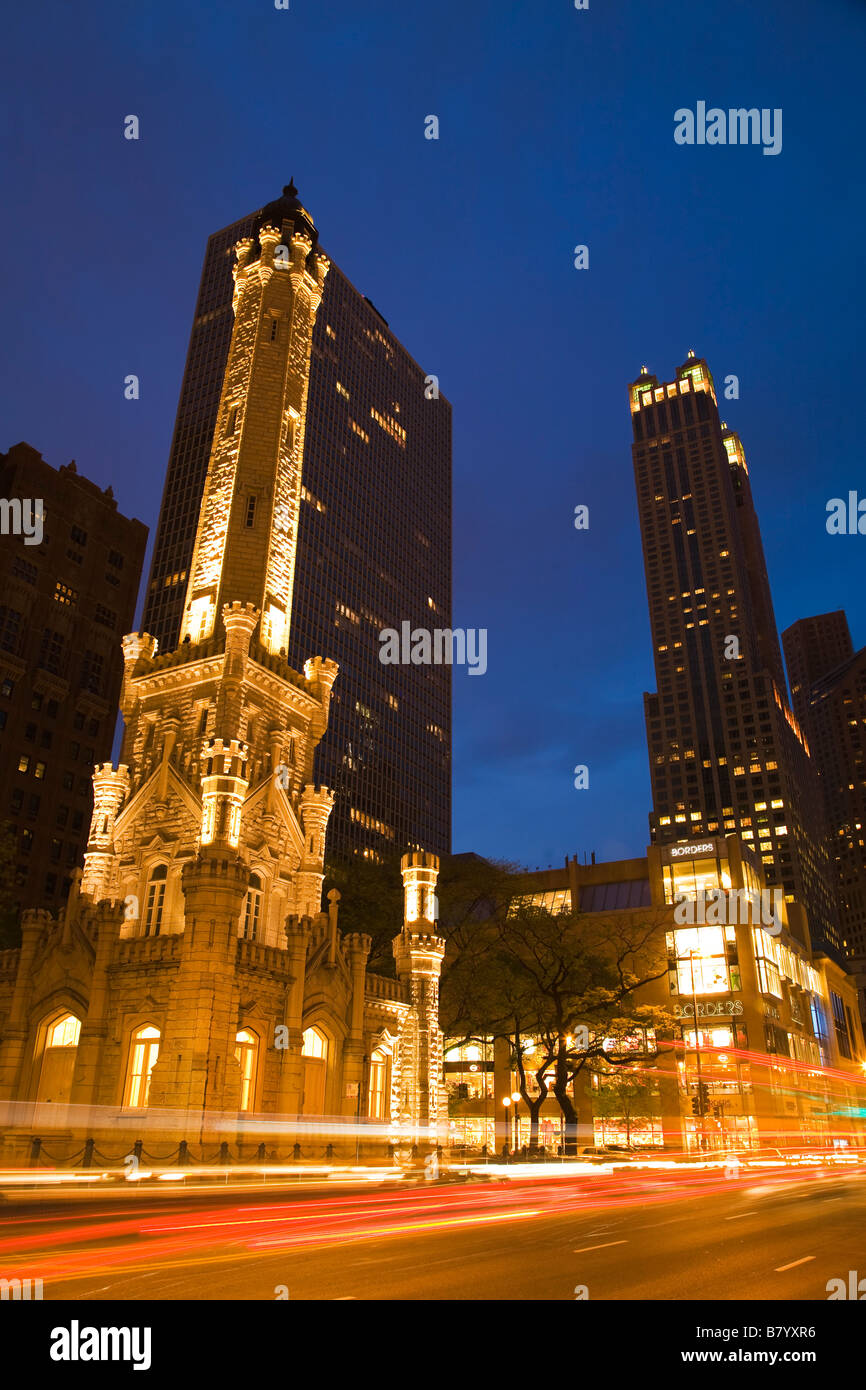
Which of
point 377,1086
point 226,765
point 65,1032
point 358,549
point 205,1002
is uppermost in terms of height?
point 358,549

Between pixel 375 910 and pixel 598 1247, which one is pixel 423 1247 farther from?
pixel 375 910

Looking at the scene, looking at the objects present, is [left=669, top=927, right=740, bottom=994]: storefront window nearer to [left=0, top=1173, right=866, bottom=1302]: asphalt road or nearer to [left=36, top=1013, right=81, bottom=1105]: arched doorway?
[left=36, top=1013, right=81, bottom=1105]: arched doorway

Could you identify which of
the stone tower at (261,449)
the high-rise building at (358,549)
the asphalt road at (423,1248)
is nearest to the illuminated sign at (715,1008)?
the stone tower at (261,449)

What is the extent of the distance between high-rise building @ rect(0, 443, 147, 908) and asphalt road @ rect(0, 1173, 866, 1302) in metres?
70.6

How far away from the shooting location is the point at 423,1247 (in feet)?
50.7

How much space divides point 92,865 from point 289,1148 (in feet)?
48.3

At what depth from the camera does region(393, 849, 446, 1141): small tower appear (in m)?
44.1

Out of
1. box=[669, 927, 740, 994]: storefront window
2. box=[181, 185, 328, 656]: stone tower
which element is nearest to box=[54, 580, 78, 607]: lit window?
box=[181, 185, 328, 656]: stone tower

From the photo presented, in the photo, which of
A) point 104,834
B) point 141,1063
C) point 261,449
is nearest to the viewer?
point 141,1063

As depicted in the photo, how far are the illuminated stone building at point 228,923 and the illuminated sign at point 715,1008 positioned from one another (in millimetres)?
41591

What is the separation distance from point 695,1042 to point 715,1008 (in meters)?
8.71

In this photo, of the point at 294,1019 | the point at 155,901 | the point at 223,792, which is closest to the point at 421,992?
the point at 294,1019
